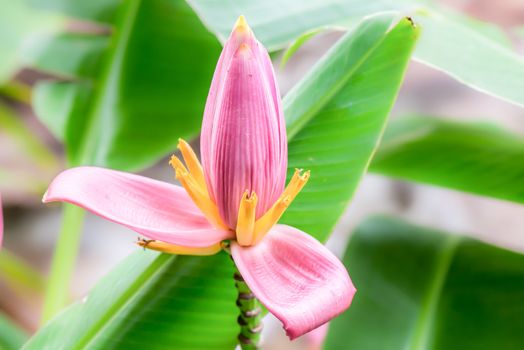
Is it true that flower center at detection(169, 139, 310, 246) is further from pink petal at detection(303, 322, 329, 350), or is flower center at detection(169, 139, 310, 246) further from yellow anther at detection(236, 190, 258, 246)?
pink petal at detection(303, 322, 329, 350)

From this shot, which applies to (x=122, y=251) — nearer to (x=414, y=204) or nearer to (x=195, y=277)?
(x=414, y=204)

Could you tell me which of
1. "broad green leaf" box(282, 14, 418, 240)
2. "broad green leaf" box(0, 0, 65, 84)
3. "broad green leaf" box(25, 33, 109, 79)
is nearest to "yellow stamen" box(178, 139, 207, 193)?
"broad green leaf" box(282, 14, 418, 240)

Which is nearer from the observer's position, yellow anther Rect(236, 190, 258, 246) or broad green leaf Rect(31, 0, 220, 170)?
yellow anther Rect(236, 190, 258, 246)

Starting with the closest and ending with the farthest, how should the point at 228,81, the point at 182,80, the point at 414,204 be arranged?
the point at 228,81 → the point at 182,80 → the point at 414,204

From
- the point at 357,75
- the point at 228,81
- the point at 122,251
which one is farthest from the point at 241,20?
the point at 122,251

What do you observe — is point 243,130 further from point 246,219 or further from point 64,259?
point 64,259

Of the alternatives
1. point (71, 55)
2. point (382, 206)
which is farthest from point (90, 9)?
point (382, 206)
